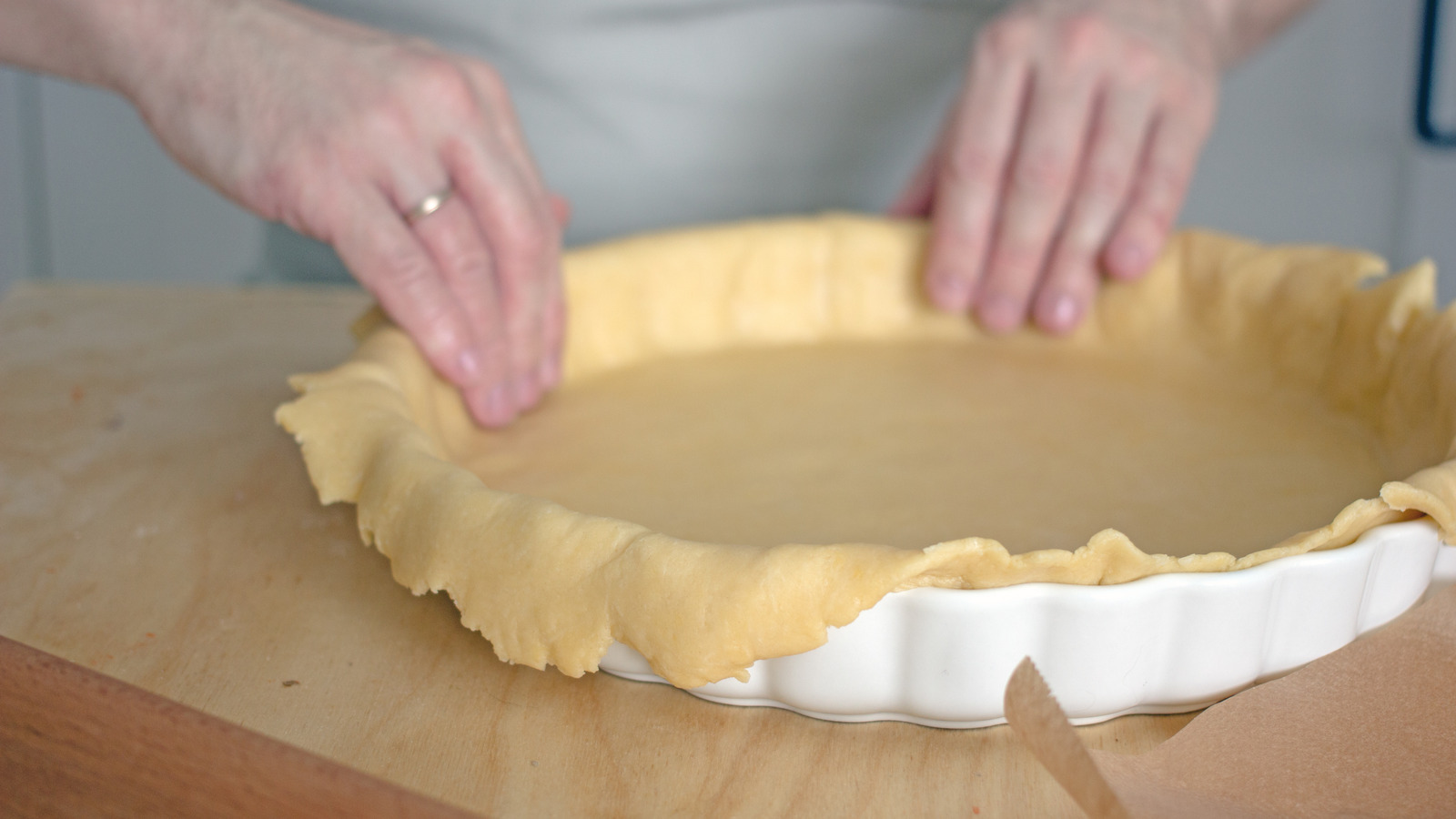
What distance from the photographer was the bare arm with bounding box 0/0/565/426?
0.88 meters

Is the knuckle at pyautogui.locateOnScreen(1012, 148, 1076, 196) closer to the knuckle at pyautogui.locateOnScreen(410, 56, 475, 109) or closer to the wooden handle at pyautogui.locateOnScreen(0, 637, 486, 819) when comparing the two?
the knuckle at pyautogui.locateOnScreen(410, 56, 475, 109)

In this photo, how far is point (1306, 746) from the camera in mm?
559

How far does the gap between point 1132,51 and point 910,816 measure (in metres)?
0.85

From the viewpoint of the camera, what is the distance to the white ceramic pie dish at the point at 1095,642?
575mm

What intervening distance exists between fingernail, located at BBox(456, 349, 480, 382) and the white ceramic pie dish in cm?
39

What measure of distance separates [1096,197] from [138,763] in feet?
3.19

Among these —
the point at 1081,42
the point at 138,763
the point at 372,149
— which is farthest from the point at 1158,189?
the point at 138,763

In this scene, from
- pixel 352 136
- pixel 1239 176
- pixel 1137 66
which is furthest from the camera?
pixel 1239 176

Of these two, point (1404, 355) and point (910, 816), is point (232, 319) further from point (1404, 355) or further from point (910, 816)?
point (1404, 355)

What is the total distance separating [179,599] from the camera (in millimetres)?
778

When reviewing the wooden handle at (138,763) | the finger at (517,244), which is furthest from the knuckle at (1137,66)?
the wooden handle at (138,763)

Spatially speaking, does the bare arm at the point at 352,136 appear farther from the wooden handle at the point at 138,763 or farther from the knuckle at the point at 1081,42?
the knuckle at the point at 1081,42

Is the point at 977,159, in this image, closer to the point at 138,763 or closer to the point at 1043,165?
the point at 1043,165

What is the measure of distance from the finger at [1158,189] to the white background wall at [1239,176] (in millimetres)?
1929
